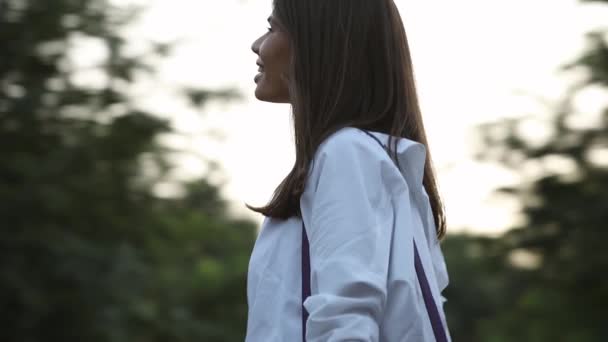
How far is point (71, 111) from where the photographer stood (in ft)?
34.5

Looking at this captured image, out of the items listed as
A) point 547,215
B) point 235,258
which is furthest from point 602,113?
point 235,258

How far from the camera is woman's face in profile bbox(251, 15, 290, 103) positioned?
2.08 metres

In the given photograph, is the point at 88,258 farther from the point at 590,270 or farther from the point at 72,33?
the point at 590,270

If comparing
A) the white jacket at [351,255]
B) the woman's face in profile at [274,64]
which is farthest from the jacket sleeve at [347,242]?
the woman's face in profile at [274,64]

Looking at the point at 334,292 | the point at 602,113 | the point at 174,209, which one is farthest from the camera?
the point at 174,209

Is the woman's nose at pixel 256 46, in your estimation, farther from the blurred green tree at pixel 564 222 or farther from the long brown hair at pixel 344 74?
the blurred green tree at pixel 564 222

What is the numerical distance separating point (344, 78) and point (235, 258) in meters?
31.6

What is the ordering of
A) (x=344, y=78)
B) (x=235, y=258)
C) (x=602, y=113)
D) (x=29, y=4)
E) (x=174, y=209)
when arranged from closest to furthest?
(x=344, y=78), (x=602, y=113), (x=29, y=4), (x=174, y=209), (x=235, y=258)

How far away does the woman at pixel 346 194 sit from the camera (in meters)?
1.81

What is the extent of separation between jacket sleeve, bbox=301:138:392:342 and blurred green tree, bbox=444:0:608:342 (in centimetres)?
828

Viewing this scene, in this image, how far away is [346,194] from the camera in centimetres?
185

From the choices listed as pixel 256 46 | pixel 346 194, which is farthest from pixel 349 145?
pixel 256 46

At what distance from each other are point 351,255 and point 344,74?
372 mm

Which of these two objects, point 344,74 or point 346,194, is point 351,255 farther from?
point 344,74
